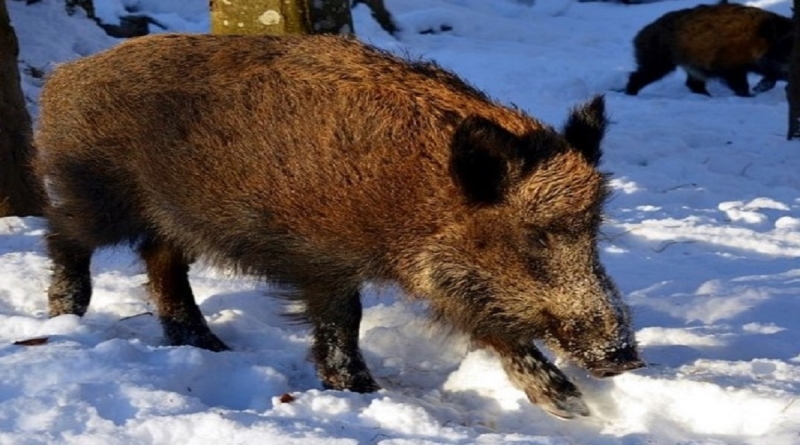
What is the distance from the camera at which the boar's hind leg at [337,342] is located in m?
3.64

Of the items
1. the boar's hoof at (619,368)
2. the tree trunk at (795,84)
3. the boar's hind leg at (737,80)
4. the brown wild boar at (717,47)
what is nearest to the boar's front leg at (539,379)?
the boar's hoof at (619,368)

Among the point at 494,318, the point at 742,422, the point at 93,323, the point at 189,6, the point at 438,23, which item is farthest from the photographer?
the point at 438,23

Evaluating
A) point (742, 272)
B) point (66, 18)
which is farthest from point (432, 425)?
point (66, 18)

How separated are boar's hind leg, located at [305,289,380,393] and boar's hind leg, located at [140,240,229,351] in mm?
574

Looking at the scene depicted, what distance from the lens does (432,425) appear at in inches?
119

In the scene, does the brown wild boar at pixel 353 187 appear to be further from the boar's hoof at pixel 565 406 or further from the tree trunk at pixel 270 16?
the tree trunk at pixel 270 16

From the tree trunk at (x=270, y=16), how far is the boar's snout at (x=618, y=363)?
2.64m

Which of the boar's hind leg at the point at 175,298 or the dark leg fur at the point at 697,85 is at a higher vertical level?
the boar's hind leg at the point at 175,298

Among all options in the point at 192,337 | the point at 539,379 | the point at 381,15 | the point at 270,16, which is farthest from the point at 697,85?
the point at 539,379

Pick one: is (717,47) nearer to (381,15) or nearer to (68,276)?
(381,15)

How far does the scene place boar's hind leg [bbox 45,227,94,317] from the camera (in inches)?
169

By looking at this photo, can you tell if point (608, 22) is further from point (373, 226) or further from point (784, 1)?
point (373, 226)

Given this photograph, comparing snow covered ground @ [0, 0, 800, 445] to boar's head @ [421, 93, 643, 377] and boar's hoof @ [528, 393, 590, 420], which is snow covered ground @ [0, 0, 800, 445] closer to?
boar's hoof @ [528, 393, 590, 420]

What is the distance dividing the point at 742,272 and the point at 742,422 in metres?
2.43
